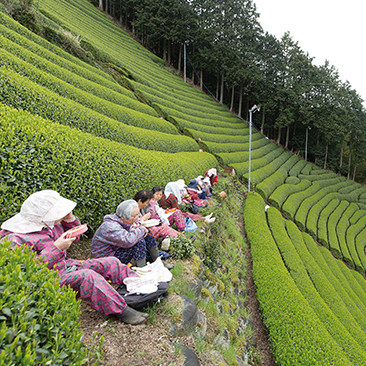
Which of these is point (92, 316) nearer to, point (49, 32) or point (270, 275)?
point (270, 275)

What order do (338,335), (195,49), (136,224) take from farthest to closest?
1. (195,49)
2. (338,335)
3. (136,224)

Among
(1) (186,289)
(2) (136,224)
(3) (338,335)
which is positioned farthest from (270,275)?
(2) (136,224)

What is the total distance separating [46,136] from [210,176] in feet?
27.2

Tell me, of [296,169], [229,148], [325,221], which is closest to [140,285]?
[229,148]

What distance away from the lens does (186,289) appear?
379 cm

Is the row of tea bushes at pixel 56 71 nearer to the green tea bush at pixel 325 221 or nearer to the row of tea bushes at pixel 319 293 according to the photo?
the row of tea bushes at pixel 319 293

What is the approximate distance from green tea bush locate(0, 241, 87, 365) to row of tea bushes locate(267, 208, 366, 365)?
607cm

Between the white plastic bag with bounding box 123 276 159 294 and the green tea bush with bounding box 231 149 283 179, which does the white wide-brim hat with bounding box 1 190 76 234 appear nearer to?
the white plastic bag with bounding box 123 276 159 294

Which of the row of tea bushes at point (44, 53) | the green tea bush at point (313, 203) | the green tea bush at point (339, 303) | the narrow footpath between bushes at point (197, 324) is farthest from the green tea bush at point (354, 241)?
the row of tea bushes at point (44, 53)

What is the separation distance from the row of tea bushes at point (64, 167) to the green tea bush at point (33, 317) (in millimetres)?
2035

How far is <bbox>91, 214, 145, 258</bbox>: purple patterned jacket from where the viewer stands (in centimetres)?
348

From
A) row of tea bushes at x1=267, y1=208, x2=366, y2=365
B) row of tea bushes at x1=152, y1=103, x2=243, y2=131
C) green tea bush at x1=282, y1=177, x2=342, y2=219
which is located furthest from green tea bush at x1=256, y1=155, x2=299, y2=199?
row of tea bushes at x1=152, y1=103, x2=243, y2=131

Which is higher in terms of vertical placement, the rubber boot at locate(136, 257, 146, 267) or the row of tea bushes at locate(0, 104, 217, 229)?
the row of tea bushes at locate(0, 104, 217, 229)

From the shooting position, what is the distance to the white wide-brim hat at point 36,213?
265 cm
